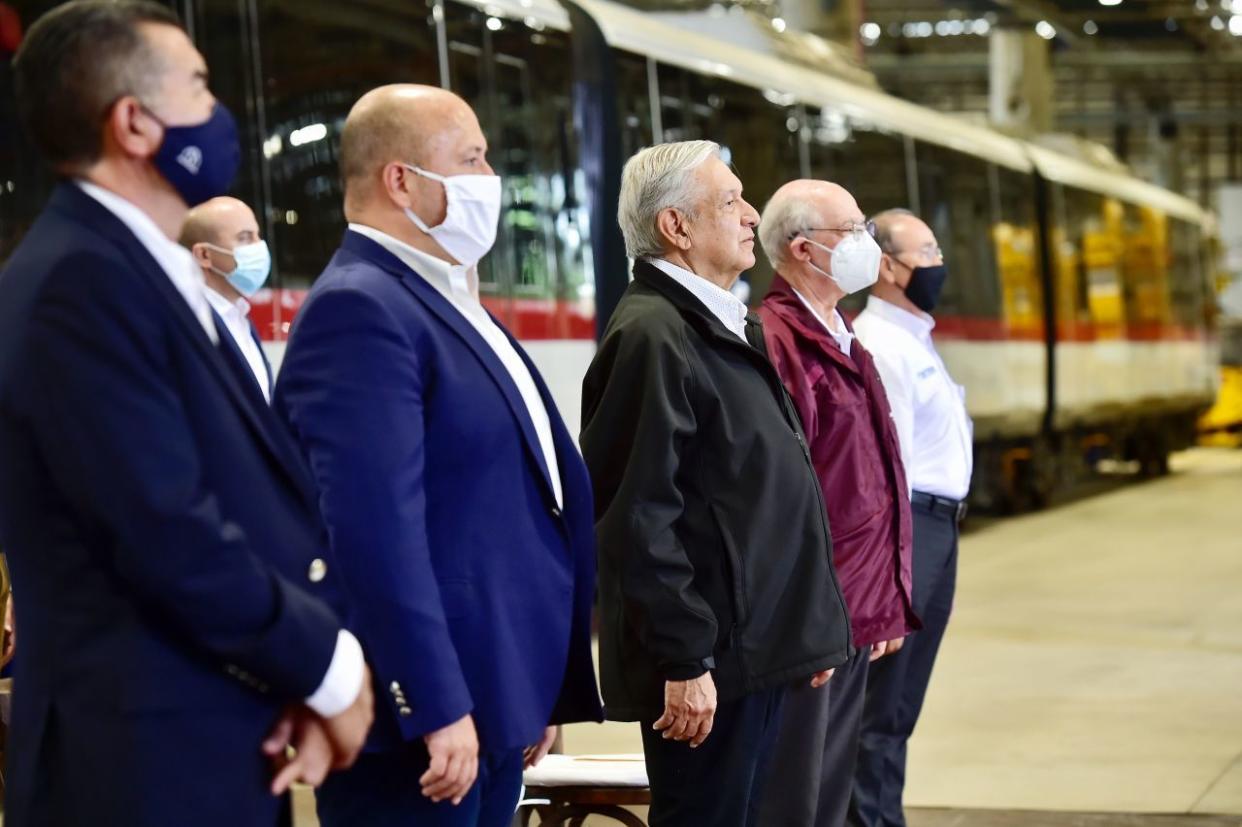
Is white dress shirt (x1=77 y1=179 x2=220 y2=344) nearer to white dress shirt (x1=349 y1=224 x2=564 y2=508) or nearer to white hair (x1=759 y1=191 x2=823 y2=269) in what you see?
white dress shirt (x1=349 y1=224 x2=564 y2=508)

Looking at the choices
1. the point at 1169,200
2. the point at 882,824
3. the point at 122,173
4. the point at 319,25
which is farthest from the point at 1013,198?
the point at 122,173

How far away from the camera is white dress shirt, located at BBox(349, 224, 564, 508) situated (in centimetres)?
303

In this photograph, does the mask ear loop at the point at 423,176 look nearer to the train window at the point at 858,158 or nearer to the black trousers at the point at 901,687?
the black trousers at the point at 901,687

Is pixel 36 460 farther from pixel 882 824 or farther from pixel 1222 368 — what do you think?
pixel 1222 368

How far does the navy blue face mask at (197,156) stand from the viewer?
2334mm

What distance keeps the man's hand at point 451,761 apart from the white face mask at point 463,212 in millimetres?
758

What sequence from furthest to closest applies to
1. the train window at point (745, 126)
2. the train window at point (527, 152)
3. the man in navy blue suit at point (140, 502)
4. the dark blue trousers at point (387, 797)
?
1. the train window at point (745, 126)
2. the train window at point (527, 152)
3. the dark blue trousers at point (387, 797)
4. the man in navy blue suit at point (140, 502)

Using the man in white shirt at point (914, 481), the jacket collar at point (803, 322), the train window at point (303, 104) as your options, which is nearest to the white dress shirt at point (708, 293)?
the jacket collar at point (803, 322)

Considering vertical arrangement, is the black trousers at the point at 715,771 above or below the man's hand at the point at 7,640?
below

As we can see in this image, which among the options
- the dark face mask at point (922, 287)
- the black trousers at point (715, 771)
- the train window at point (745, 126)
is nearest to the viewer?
the black trousers at point (715, 771)

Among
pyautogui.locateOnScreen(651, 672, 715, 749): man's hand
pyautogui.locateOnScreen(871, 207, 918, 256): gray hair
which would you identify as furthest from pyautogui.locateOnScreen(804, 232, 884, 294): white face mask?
pyautogui.locateOnScreen(651, 672, 715, 749): man's hand

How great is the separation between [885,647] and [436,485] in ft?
6.90

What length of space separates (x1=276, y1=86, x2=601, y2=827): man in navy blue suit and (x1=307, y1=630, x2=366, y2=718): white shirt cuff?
1.28 feet

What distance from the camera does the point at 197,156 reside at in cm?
235
